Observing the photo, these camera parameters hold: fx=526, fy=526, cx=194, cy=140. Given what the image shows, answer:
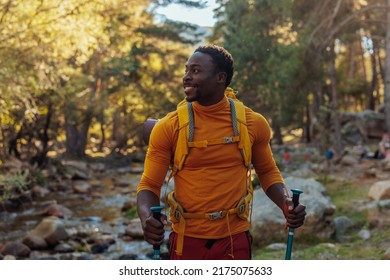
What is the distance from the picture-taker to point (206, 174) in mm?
2963

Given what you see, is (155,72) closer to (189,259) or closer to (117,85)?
(117,85)

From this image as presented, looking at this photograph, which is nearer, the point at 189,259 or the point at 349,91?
the point at 189,259

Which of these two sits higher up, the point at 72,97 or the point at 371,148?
the point at 72,97

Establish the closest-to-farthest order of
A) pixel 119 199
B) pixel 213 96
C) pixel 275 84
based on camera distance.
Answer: pixel 213 96
pixel 119 199
pixel 275 84

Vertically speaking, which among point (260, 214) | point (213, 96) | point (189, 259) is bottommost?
point (260, 214)

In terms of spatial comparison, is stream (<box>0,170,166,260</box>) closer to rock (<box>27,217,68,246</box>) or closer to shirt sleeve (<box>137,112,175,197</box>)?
rock (<box>27,217,68,246</box>)

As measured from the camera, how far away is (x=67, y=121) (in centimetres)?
2452

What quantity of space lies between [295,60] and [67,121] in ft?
36.4

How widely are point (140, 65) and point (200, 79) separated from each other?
83.3 ft

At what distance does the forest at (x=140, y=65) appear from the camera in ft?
33.7

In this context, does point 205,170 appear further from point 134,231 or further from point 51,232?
point 134,231

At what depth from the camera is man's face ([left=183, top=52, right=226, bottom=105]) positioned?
2.97 m

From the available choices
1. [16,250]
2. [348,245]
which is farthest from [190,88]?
[16,250]
